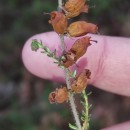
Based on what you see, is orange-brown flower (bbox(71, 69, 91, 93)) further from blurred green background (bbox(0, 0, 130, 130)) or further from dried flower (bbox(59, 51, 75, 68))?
blurred green background (bbox(0, 0, 130, 130))

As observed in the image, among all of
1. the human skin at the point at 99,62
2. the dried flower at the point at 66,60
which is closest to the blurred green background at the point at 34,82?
the human skin at the point at 99,62

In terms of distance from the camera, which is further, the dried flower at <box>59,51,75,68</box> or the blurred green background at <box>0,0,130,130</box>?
the blurred green background at <box>0,0,130,130</box>

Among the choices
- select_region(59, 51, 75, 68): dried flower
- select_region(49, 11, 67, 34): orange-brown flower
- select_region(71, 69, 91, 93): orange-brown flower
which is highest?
select_region(49, 11, 67, 34): orange-brown flower

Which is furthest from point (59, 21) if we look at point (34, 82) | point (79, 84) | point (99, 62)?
point (34, 82)

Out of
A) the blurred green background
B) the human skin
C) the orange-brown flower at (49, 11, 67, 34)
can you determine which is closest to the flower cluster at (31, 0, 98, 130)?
the orange-brown flower at (49, 11, 67, 34)

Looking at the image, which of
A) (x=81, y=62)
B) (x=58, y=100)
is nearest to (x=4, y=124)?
(x=81, y=62)

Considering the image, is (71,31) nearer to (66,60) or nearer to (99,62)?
(66,60)

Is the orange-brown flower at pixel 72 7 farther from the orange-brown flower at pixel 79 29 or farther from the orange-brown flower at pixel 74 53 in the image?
the orange-brown flower at pixel 74 53
